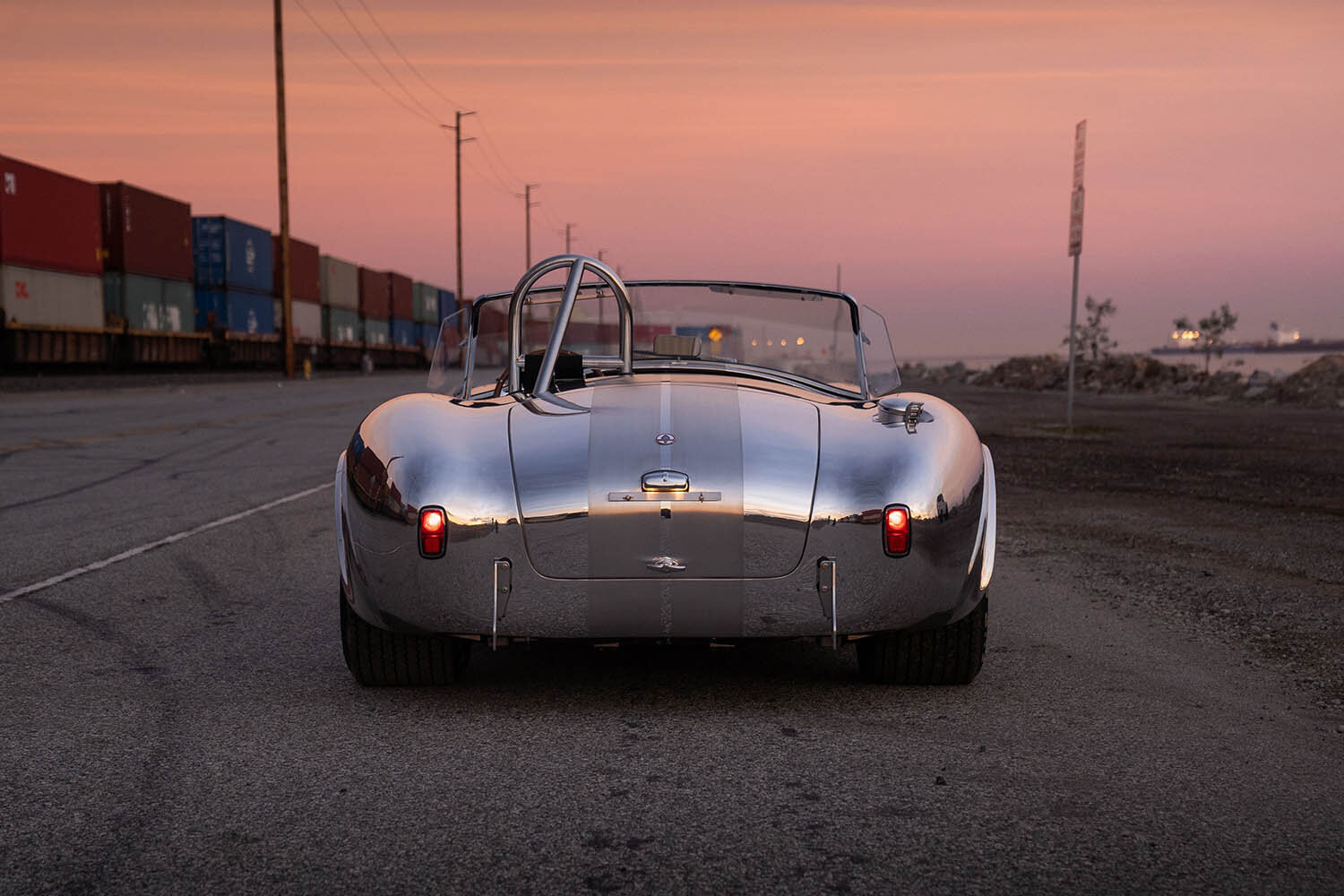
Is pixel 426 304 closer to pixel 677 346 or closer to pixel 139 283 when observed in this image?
pixel 139 283

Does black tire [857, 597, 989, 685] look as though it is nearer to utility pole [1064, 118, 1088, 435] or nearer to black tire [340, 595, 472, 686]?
black tire [340, 595, 472, 686]

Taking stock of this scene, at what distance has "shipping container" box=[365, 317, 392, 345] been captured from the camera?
6378cm

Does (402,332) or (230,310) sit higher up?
(230,310)

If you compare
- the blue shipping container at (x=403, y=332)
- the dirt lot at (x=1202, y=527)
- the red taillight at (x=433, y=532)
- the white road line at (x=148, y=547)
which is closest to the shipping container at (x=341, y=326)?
the blue shipping container at (x=403, y=332)

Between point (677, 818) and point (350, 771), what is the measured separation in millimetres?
901

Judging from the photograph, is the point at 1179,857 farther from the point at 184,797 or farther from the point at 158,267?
the point at 158,267

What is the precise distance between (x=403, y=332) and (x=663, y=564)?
6974 centimetres

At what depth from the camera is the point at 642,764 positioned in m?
3.16

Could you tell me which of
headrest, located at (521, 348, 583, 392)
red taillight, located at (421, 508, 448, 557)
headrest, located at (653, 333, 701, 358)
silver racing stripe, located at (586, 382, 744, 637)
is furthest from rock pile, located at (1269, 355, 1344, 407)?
red taillight, located at (421, 508, 448, 557)

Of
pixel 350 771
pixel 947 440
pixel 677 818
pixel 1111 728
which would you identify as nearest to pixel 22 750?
pixel 350 771

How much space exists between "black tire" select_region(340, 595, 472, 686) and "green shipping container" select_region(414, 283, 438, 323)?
72.5 meters

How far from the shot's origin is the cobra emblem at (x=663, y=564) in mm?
3375

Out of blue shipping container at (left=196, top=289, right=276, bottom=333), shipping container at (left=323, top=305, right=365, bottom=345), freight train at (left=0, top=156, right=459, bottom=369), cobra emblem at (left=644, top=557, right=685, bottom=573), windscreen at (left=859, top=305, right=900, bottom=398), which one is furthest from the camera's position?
shipping container at (left=323, top=305, right=365, bottom=345)

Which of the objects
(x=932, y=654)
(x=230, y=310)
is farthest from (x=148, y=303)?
(x=932, y=654)
